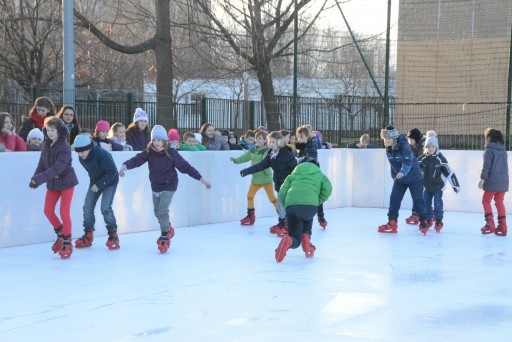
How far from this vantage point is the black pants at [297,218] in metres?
8.50

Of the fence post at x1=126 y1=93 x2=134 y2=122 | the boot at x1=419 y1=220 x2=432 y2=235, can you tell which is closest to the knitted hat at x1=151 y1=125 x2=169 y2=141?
the boot at x1=419 y1=220 x2=432 y2=235

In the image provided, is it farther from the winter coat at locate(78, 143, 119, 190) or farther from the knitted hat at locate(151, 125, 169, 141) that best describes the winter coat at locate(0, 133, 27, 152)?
the knitted hat at locate(151, 125, 169, 141)

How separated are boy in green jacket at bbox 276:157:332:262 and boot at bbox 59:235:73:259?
214 cm

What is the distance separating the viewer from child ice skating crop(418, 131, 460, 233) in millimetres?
11477

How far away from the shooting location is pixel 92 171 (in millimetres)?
8938

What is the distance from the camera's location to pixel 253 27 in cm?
2230

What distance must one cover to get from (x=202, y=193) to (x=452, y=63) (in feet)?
35.2

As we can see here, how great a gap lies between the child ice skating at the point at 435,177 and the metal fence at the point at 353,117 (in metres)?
3.90

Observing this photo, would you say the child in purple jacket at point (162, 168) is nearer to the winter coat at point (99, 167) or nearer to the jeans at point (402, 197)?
the winter coat at point (99, 167)

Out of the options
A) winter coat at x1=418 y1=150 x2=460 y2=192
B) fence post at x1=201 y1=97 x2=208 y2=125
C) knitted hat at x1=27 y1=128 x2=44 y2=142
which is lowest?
winter coat at x1=418 y1=150 x2=460 y2=192

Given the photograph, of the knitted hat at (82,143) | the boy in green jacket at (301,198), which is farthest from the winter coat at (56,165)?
the boy in green jacket at (301,198)

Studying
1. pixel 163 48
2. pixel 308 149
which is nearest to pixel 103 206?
pixel 308 149

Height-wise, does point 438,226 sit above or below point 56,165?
below

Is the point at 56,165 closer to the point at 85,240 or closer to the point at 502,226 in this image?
the point at 85,240
